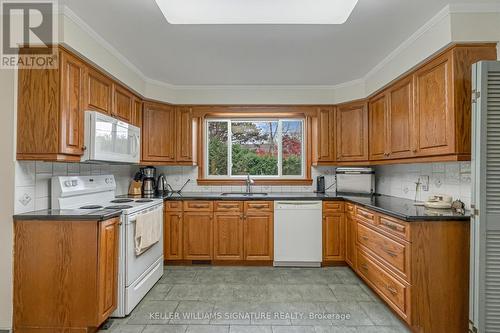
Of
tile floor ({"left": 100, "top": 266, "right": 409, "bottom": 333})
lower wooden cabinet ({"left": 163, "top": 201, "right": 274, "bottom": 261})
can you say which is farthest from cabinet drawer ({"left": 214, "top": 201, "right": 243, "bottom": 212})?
tile floor ({"left": 100, "top": 266, "right": 409, "bottom": 333})

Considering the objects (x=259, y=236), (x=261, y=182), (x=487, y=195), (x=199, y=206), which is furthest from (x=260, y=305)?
(x=487, y=195)

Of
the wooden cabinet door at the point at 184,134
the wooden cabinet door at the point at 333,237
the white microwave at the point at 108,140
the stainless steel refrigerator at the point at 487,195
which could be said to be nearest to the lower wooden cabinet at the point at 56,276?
the white microwave at the point at 108,140

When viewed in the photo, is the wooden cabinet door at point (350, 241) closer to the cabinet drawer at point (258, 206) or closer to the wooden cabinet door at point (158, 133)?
the cabinet drawer at point (258, 206)

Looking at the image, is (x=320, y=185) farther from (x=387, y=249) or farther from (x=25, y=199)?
(x=25, y=199)

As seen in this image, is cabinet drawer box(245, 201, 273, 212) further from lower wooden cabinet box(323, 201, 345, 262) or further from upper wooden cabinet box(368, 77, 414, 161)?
upper wooden cabinet box(368, 77, 414, 161)

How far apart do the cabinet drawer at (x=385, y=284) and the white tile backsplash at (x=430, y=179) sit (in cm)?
88

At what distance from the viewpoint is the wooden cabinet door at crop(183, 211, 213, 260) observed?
3.47 metres

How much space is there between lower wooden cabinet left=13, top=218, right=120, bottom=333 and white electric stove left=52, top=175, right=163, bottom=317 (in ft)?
0.96

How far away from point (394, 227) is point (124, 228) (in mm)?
2303

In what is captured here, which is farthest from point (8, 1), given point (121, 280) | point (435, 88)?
point (435, 88)

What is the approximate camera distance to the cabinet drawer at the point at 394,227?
80.8 inches

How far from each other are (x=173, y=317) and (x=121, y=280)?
21.7 inches

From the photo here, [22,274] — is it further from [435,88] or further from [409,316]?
[435,88]

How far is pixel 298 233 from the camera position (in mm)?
3449
